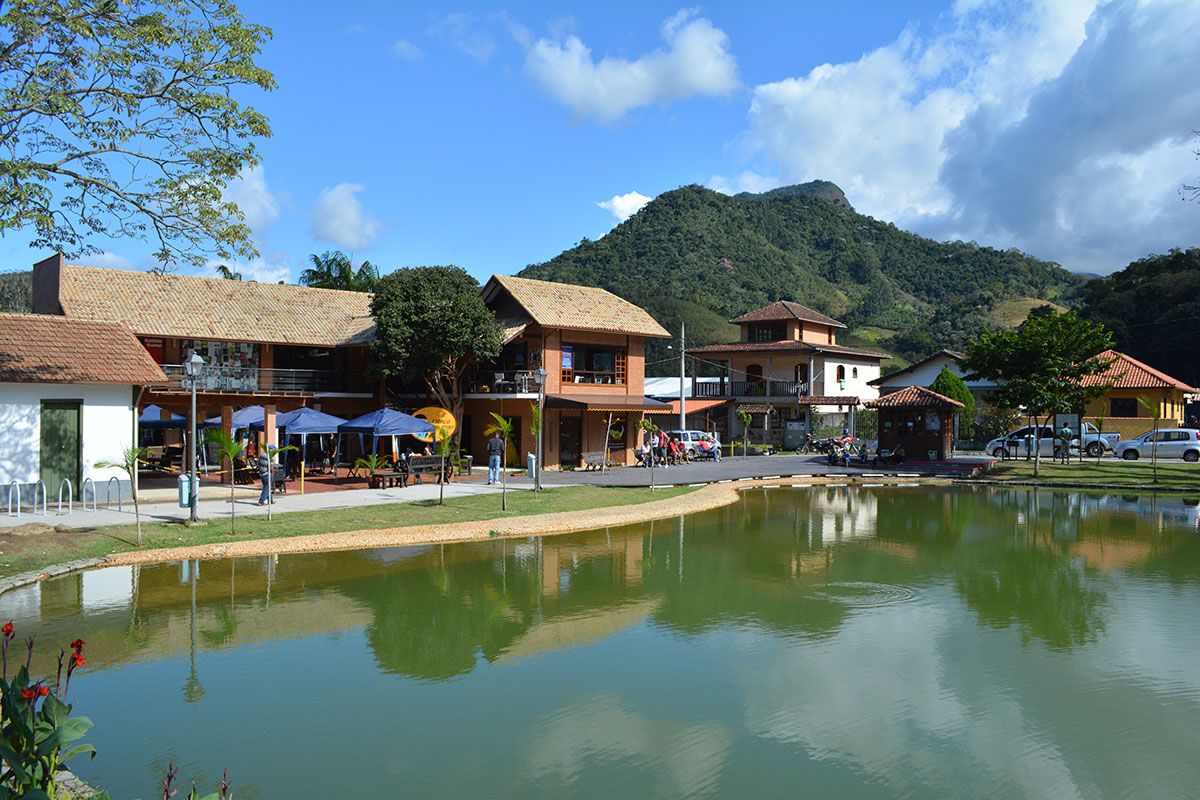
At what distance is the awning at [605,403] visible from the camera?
31.1 meters

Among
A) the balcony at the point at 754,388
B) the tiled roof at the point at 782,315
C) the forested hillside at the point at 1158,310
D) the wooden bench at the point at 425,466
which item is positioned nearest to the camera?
the wooden bench at the point at 425,466

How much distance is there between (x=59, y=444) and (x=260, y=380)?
12672 millimetres

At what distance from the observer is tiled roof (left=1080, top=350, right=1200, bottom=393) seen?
130 ft

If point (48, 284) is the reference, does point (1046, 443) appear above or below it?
below

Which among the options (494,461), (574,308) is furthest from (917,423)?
(494,461)

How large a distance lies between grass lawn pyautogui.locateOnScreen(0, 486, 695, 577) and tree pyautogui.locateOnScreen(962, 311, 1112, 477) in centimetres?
1463

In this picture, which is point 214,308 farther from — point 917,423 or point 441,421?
point 917,423

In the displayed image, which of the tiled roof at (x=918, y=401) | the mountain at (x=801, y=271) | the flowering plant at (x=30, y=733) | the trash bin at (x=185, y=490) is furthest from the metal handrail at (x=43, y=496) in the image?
the mountain at (x=801, y=271)

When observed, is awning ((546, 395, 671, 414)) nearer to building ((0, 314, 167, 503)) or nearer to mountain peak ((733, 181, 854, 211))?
building ((0, 314, 167, 503))

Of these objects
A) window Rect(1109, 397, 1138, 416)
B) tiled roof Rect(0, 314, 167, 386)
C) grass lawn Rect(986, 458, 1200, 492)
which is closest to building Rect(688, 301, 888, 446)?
window Rect(1109, 397, 1138, 416)

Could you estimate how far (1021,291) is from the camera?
93688 mm

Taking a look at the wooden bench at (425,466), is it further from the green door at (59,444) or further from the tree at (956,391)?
the tree at (956,391)

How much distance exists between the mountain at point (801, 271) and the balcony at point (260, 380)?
3622 centimetres

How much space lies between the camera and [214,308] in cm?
3262
